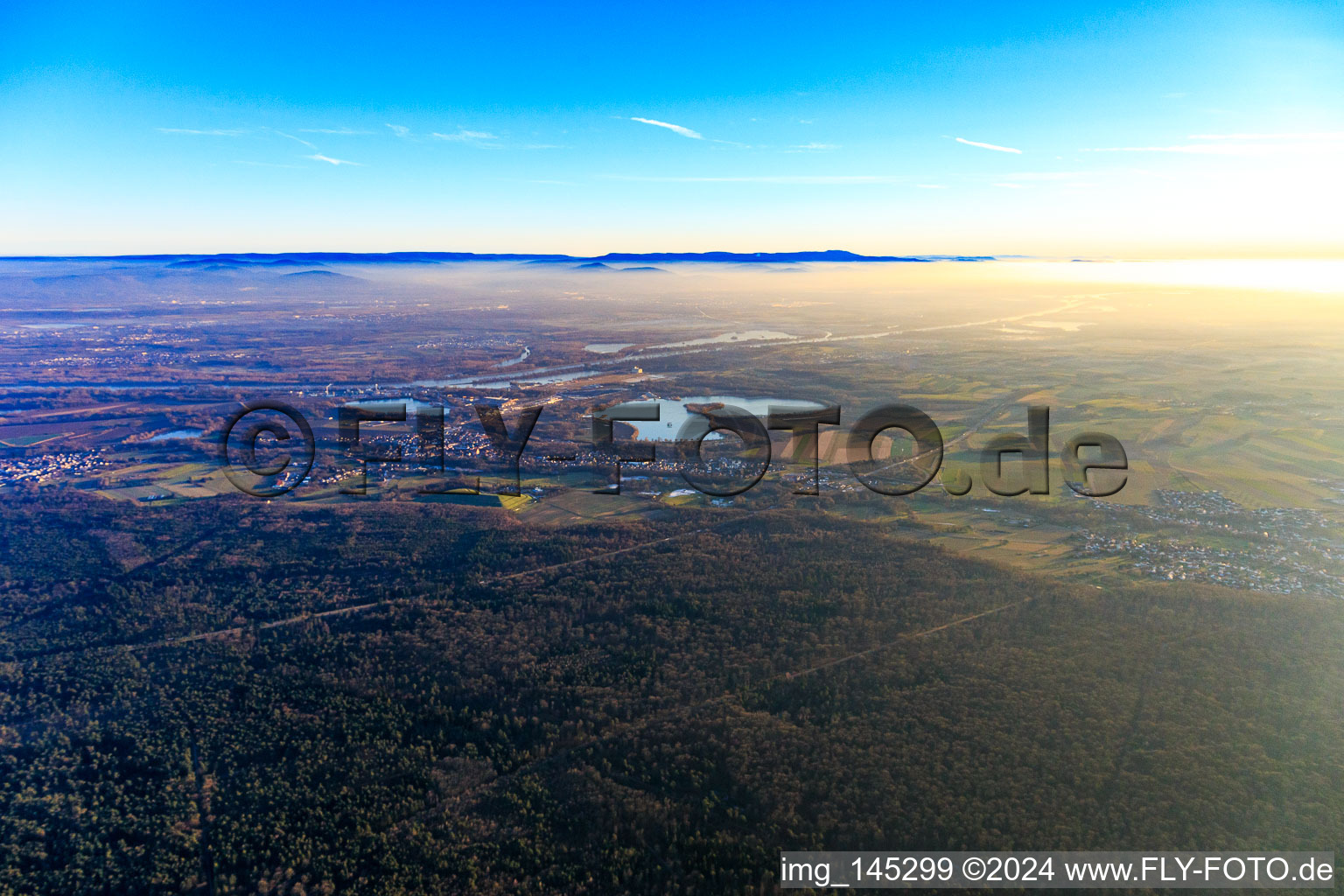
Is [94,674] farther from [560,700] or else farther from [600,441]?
[600,441]

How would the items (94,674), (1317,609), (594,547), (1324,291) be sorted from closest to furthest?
1. (94,674)
2. (1317,609)
3. (594,547)
4. (1324,291)

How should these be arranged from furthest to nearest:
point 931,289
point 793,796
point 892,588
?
point 931,289, point 892,588, point 793,796

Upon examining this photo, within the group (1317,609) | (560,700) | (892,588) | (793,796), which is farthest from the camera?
(892,588)

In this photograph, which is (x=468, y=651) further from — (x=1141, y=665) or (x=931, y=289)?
(x=931, y=289)

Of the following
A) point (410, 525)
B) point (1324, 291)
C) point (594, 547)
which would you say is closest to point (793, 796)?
point (594, 547)

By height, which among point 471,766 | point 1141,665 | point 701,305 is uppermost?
point 701,305

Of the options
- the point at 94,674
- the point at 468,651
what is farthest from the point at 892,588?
the point at 94,674

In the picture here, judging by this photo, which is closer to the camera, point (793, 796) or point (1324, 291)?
point (793, 796)

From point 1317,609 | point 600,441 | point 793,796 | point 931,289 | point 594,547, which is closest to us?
point 793,796

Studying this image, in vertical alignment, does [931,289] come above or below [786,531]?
above
